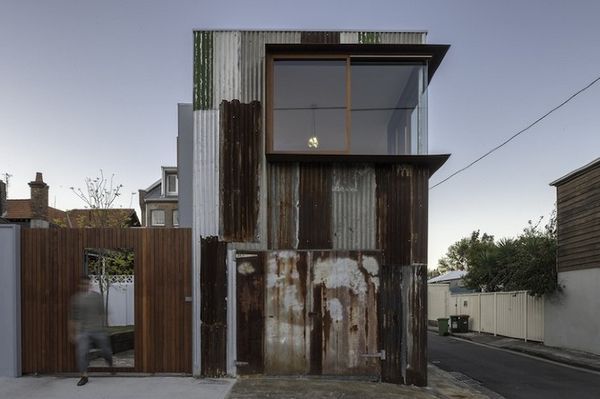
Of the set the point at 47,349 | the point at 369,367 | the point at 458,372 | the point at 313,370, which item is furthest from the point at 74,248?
the point at 458,372

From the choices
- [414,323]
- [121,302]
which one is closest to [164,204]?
[121,302]

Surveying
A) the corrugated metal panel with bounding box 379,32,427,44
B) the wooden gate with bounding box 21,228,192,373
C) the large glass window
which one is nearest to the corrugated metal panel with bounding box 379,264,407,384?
the large glass window

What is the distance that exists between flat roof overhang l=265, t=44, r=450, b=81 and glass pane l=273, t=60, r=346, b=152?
0.67 ft

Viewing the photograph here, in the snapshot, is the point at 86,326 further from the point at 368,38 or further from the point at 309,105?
the point at 368,38

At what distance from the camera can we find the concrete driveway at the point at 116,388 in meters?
6.84

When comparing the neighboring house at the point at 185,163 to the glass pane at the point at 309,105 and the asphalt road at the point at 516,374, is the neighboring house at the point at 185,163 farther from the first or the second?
the asphalt road at the point at 516,374

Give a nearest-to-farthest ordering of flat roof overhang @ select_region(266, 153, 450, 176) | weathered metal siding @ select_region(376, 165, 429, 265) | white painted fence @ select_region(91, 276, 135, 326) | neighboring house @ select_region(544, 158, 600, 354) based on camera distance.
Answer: flat roof overhang @ select_region(266, 153, 450, 176) → weathered metal siding @ select_region(376, 165, 429, 265) → neighboring house @ select_region(544, 158, 600, 354) → white painted fence @ select_region(91, 276, 135, 326)

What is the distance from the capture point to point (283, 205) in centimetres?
848

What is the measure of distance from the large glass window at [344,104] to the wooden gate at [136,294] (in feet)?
9.08

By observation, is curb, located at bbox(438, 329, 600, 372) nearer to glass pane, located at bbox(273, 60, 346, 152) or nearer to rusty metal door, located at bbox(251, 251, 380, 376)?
rusty metal door, located at bbox(251, 251, 380, 376)

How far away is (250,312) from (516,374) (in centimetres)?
691

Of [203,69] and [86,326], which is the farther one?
[203,69]

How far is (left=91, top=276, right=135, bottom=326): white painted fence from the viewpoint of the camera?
63.3 ft

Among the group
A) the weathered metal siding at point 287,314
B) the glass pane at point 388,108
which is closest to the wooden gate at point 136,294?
the weathered metal siding at point 287,314
